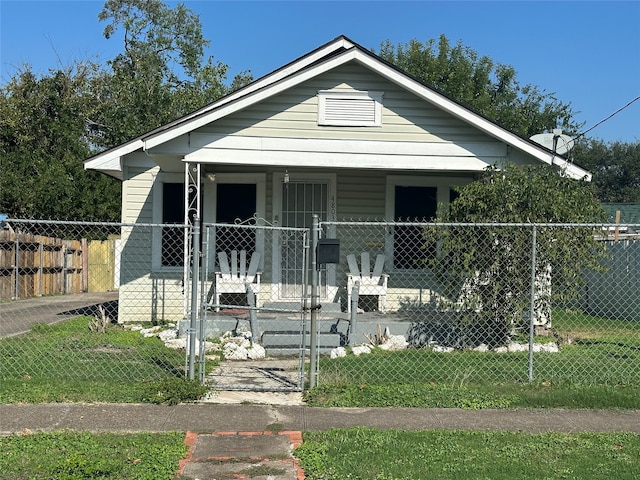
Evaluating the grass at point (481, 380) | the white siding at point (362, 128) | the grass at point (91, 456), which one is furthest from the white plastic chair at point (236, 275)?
the grass at point (91, 456)

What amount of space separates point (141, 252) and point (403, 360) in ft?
19.8

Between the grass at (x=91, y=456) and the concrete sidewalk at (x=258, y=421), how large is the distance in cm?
22

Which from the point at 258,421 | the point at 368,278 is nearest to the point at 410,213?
the point at 368,278

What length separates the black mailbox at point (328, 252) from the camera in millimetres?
6715

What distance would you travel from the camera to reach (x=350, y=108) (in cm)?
1088

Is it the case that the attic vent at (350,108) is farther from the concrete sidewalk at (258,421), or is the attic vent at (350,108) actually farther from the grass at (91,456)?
the grass at (91,456)

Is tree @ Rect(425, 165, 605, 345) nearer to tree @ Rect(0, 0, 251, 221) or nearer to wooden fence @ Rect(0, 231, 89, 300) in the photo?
wooden fence @ Rect(0, 231, 89, 300)

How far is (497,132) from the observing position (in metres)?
10.6

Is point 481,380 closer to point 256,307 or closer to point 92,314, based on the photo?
point 256,307

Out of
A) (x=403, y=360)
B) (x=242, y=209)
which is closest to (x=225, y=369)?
(x=403, y=360)

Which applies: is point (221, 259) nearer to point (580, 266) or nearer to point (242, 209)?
point (242, 209)

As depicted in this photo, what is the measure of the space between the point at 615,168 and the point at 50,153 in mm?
47238

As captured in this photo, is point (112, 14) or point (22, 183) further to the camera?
point (112, 14)

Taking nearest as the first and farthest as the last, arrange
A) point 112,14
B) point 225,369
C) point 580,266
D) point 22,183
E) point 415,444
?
point 415,444, point 225,369, point 580,266, point 22,183, point 112,14
